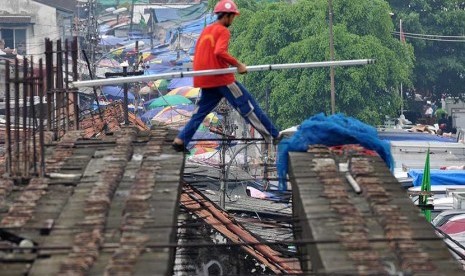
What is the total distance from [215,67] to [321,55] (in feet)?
118

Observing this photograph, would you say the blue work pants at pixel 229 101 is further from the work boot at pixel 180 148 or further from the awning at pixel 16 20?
the awning at pixel 16 20

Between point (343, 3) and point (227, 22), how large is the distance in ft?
126

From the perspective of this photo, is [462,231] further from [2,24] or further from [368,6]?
[2,24]

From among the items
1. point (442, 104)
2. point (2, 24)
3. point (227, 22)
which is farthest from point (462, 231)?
point (2, 24)

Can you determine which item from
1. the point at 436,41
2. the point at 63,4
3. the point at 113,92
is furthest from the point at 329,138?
the point at 63,4

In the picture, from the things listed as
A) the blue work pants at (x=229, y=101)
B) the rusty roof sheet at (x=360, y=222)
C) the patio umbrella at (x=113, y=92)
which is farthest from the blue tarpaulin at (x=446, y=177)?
the patio umbrella at (x=113, y=92)

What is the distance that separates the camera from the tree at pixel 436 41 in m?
59.9

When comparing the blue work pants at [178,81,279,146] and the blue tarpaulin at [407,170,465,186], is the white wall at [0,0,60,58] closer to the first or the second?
the blue tarpaulin at [407,170,465,186]

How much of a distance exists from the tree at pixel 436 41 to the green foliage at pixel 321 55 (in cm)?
822

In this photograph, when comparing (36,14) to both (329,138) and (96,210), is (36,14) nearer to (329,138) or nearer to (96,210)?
(329,138)

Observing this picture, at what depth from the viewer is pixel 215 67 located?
12078 millimetres

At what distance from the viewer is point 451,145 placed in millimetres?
41188

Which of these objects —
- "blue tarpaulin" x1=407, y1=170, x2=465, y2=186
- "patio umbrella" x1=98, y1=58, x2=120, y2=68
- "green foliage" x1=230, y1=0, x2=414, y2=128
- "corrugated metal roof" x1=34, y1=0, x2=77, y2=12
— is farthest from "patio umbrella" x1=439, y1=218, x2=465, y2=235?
"corrugated metal roof" x1=34, y1=0, x2=77, y2=12

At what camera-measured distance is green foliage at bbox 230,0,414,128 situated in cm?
4816
